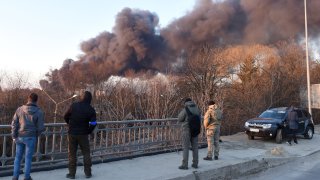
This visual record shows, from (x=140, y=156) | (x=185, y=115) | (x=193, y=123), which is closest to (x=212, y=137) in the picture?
(x=193, y=123)

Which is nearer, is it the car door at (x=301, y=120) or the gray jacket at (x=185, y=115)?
the gray jacket at (x=185, y=115)

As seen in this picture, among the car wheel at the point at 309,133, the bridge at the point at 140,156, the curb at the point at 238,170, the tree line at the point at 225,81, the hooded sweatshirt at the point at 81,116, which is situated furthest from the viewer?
the tree line at the point at 225,81

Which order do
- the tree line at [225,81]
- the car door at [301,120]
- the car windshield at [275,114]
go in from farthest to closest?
the tree line at [225,81], the car door at [301,120], the car windshield at [275,114]

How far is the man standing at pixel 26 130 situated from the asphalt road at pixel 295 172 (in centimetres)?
513

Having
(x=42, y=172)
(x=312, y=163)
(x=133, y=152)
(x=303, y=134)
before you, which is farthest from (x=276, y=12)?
(x=42, y=172)

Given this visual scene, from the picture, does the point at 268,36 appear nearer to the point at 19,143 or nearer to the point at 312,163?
the point at 312,163

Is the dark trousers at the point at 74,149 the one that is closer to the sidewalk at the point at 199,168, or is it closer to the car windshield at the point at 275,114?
the sidewalk at the point at 199,168

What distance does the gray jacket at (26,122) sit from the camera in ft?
22.9

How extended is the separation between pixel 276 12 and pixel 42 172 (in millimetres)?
26582

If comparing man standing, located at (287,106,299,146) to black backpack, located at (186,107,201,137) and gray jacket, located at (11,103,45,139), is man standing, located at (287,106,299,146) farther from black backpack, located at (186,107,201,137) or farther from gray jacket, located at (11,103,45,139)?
gray jacket, located at (11,103,45,139)

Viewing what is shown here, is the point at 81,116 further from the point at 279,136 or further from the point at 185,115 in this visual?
the point at 279,136

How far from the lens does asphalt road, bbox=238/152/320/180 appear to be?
9.61 meters

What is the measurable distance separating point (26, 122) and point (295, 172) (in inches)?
278

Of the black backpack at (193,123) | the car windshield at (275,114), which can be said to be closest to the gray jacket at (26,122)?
the black backpack at (193,123)
